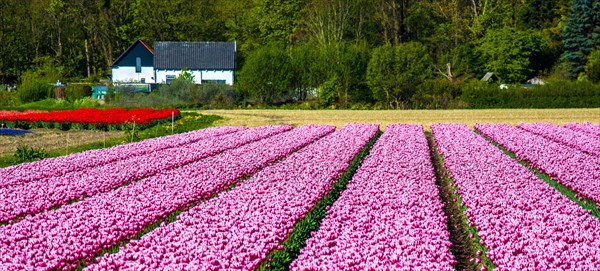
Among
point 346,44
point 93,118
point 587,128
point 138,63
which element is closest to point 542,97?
point 346,44

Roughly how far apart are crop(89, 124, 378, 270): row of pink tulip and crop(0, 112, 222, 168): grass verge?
864 cm

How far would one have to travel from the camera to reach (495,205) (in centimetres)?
1136

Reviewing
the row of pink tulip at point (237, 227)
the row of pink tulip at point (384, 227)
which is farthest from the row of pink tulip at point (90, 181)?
the row of pink tulip at point (384, 227)

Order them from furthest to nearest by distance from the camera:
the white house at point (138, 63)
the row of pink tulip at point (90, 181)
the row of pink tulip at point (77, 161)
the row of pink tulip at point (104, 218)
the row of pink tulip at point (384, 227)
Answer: the white house at point (138, 63), the row of pink tulip at point (77, 161), the row of pink tulip at point (90, 181), the row of pink tulip at point (104, 218), the row of pink tulip at point (384, 227)

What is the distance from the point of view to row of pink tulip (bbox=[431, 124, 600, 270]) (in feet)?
26.9

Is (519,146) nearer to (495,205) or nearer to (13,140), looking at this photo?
(495,205)

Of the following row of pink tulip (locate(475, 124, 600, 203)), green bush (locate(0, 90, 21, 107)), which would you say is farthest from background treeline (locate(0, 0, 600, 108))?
row of pink tulip (locate(475, 124, 600, 203))

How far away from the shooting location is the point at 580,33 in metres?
65.9

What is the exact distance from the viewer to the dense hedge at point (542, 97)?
44156 millimetres

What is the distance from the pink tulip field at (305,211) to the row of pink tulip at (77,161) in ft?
0.27

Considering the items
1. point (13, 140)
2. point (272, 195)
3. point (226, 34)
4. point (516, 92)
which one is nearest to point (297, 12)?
point (226, 34)

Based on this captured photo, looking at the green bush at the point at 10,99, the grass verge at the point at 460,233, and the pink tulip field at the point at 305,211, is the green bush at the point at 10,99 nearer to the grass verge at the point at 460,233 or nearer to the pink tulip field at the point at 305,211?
the pink tulip field at the point at 305,211

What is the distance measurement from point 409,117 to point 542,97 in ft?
44.1

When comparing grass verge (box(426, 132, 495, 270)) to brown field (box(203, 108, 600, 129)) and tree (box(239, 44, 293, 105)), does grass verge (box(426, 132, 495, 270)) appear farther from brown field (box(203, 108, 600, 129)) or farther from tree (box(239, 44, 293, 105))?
tree (box(239, 44, 293, 105))
